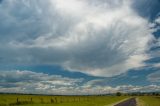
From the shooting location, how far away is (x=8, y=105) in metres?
55.8

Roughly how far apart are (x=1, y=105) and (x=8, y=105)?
4.80 feet

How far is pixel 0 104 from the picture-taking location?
5694 cm

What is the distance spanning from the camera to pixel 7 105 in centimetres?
5553

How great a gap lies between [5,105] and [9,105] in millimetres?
830

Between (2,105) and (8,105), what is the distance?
1243mm

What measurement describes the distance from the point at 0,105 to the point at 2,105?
0.42 meters

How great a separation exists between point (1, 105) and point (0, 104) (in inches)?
57.1

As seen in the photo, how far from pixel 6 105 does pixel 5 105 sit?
21 cm

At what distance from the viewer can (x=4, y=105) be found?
55.2 meters

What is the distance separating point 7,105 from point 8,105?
1.13 ft

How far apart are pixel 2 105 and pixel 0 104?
5.52 ft

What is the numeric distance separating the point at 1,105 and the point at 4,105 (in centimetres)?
89

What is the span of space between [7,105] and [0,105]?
1452 mm

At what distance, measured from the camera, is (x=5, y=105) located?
55.3 meters
